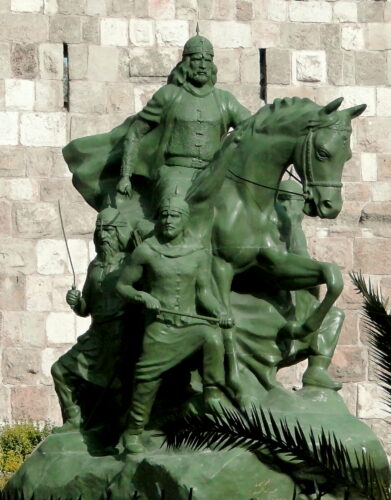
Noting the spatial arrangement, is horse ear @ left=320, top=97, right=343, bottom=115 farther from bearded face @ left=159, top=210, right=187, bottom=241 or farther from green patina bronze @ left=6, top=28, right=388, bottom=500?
bearded face @ left=159, top=210, right=187, bottom=241

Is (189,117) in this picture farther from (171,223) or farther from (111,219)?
(171,223)

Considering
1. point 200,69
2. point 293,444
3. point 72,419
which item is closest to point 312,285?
point 200,69

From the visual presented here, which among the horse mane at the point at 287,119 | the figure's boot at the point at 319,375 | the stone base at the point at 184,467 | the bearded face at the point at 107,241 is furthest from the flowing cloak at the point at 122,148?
the stone base at the point at 184,467

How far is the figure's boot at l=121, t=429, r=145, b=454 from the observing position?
12.9 metres

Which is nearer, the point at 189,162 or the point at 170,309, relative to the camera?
the point at 170,309

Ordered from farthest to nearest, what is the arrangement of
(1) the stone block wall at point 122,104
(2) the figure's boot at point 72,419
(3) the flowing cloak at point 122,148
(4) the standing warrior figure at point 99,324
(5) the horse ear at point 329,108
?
(1) the stone block wall at point 122,104 < (3) the flowing cloak at point 122,148 < (2) the figure's boot at point 72,419 < (4) the standing warrior figure at point 99,324 < (5) the horse ear at point 329,108

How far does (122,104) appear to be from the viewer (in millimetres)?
19688

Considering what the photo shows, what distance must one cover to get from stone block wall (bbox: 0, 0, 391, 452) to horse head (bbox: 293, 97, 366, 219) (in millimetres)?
6663

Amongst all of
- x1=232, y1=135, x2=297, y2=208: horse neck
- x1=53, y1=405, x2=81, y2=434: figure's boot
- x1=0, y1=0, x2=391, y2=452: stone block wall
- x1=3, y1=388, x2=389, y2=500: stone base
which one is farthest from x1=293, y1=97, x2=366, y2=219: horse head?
x1=0, y1=0, x2=391, y2=452: stone block wall

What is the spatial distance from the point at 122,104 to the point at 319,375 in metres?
6.92

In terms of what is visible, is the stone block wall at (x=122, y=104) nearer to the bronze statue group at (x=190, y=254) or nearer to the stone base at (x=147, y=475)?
the bronze statue group at (x=190, y=254)

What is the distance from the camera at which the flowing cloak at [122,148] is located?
45.2 ft

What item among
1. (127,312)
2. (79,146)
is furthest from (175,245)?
(79,146)

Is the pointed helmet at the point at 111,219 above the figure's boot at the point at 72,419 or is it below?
above
